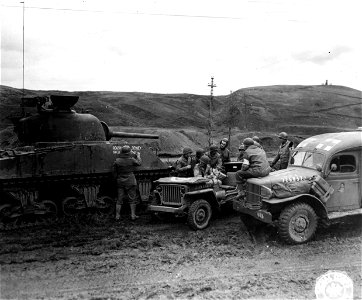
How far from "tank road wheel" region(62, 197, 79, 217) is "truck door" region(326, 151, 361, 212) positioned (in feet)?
19.5

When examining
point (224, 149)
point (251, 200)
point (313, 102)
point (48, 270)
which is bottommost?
point (48, 270)

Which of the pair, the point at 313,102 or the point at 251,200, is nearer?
the point at 251,200

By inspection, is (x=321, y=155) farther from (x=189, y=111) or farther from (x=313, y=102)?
(x=313, y=102)

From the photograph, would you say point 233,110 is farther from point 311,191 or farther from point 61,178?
point 311,191

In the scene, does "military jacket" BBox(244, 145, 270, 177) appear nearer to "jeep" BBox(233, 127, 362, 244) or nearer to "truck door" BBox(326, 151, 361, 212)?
"jeep" BBox(233, 127, 362, 244)

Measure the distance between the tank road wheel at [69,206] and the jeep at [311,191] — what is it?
13.4 ft

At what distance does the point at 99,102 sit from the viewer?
35.8 meters

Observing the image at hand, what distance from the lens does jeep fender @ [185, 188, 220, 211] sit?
367 inches

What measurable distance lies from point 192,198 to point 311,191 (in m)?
2.47

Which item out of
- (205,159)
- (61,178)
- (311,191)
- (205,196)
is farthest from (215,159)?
(61,178)

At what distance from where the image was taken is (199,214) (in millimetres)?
9484

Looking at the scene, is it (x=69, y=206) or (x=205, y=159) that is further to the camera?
(x=69, y=206)

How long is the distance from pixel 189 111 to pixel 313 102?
1155 cm

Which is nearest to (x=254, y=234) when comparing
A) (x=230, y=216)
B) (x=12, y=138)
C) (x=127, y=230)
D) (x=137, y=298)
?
(x=230, y=216)
